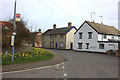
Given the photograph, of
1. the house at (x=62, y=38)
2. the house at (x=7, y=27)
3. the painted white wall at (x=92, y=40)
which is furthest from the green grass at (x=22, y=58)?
the house at (x=62, y=38)

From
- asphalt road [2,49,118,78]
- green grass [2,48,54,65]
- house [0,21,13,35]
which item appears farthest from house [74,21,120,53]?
house [0,21,13,35]

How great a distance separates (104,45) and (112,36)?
6.36 meters

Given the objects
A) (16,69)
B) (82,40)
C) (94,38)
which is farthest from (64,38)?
(16,69)

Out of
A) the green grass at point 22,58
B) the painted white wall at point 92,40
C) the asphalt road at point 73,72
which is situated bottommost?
A: the asphalt road at point 73,72

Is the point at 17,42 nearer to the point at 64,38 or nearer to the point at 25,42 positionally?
the point at 25,42

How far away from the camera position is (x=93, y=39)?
28.6 m

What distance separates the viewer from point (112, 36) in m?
30.8

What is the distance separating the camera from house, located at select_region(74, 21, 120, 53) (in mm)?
25984

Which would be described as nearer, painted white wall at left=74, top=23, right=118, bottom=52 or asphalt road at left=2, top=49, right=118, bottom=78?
asphalt road at left=2, top=49, right=118, bottom=78

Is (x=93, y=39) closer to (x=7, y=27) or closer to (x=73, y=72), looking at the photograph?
(x=7, y=27)

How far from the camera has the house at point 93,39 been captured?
85.3ft

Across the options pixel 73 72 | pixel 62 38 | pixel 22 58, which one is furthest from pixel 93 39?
pixel 73 72

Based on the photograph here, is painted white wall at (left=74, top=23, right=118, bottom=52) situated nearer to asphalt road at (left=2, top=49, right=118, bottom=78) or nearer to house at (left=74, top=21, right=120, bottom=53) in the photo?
house at (left=74, top=21, right=120, bottom=53)

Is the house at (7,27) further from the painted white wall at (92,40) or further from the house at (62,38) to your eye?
the house at (62,38)
